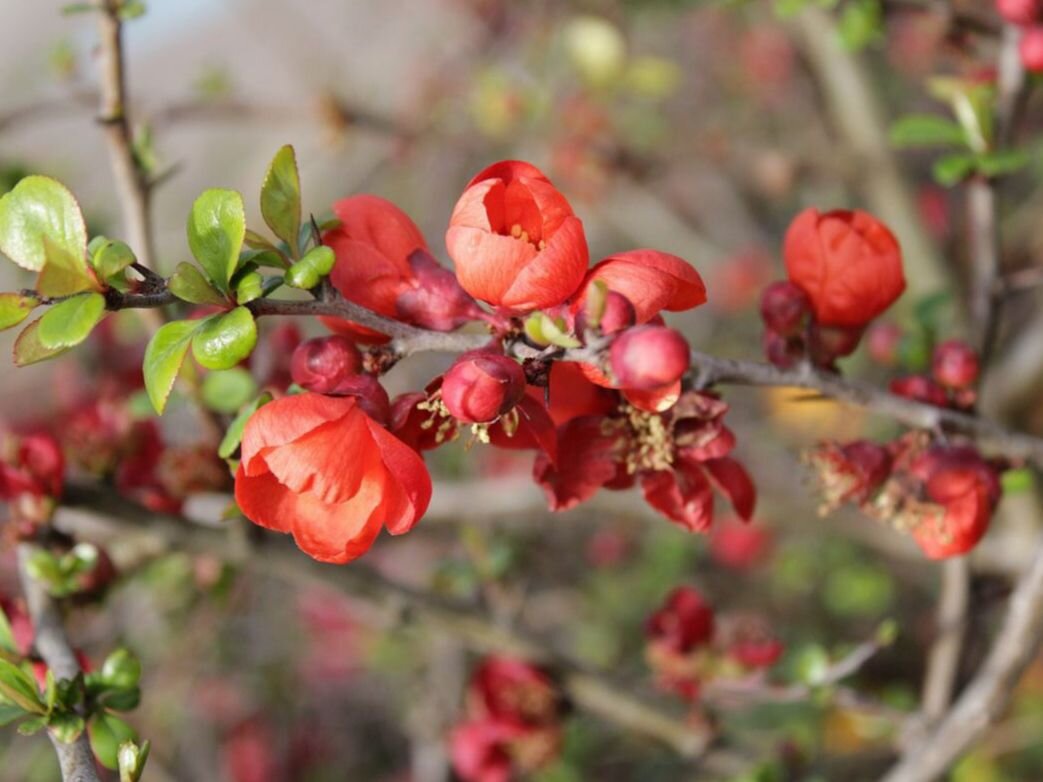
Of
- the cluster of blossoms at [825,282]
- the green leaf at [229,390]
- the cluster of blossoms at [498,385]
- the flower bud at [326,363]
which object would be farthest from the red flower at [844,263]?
the green leaf at [229,390]

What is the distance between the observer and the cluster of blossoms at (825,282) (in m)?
0.81

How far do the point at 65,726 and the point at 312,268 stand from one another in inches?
14.7

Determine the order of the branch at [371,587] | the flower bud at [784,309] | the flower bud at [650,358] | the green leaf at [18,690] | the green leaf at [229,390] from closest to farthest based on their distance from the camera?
the flower bud at [650,358] → the green leaf at [18,690] → the flower bud at [784,309] → the green leaf at [229,390] → the branch at [371,587]

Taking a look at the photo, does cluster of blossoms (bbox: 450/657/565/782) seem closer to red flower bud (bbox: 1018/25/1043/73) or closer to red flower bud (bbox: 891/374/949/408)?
red flower bud (bbox: 891/374/949/408)

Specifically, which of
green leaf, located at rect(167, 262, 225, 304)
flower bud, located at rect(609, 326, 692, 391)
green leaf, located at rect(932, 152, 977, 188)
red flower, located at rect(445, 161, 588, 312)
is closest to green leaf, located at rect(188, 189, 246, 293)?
green leaf, located at rect(167, 262, 225, 304)

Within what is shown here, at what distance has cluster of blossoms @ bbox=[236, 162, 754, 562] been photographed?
61cm

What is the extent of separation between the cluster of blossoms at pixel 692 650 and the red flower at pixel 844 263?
538mm

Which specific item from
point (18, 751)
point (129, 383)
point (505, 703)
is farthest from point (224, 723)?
point (505, 703)

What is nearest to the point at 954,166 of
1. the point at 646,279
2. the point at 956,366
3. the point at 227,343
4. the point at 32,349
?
the point at 956,366

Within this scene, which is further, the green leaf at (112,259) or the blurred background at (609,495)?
the blurred background at (609,495)

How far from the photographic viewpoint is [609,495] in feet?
5.55

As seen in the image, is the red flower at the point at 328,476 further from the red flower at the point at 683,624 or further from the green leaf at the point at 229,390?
the red flower at the point at 683,624

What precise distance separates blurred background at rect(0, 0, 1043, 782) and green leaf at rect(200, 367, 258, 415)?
0.12 metres

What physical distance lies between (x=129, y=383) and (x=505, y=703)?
2.73 feet
